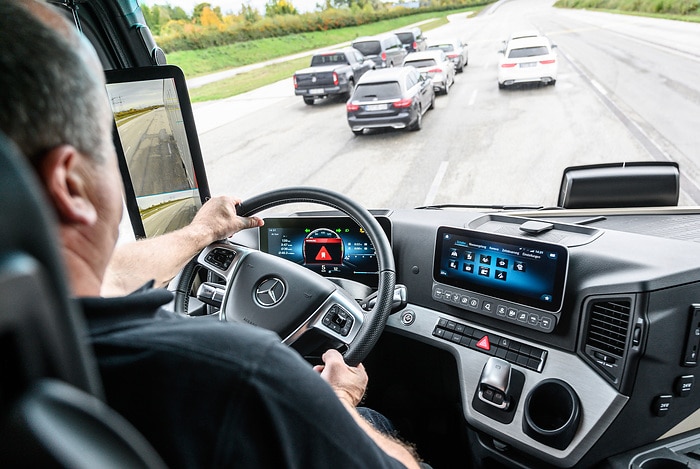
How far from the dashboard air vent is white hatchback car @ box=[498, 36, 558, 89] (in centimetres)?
1166

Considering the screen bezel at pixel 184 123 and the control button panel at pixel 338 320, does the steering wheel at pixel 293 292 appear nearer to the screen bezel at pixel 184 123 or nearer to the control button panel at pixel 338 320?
the control button panel at pixel 338 320

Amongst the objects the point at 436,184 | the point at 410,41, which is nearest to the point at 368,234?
the point at 436,184

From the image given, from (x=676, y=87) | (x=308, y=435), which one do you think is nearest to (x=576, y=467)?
(x=308, y=435)

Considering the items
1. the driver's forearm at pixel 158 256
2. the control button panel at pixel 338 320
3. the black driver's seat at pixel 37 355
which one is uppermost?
the black driver's seat at pixel 37 355

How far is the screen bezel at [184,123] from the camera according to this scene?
251 centimetres

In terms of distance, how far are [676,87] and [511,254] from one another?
9208mm

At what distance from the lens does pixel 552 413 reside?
6.66ft

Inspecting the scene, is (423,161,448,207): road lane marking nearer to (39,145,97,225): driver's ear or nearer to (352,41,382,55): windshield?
(39,145,97,225): driver's ear

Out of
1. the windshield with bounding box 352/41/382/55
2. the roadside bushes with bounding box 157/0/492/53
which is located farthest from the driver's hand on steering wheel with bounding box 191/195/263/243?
the windshield with bounding box 352/41/382/55

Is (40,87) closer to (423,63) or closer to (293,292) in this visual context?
(293,292)

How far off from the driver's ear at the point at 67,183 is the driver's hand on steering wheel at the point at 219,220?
4.41ft

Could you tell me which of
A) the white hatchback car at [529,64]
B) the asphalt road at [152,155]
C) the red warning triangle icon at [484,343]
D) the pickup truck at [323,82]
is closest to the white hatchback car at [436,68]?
the white hatchback car at [529,64]

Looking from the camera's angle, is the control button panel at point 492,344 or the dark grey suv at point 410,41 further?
the dark grey suv at point 410,41

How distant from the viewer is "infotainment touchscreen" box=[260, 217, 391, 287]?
244cm
